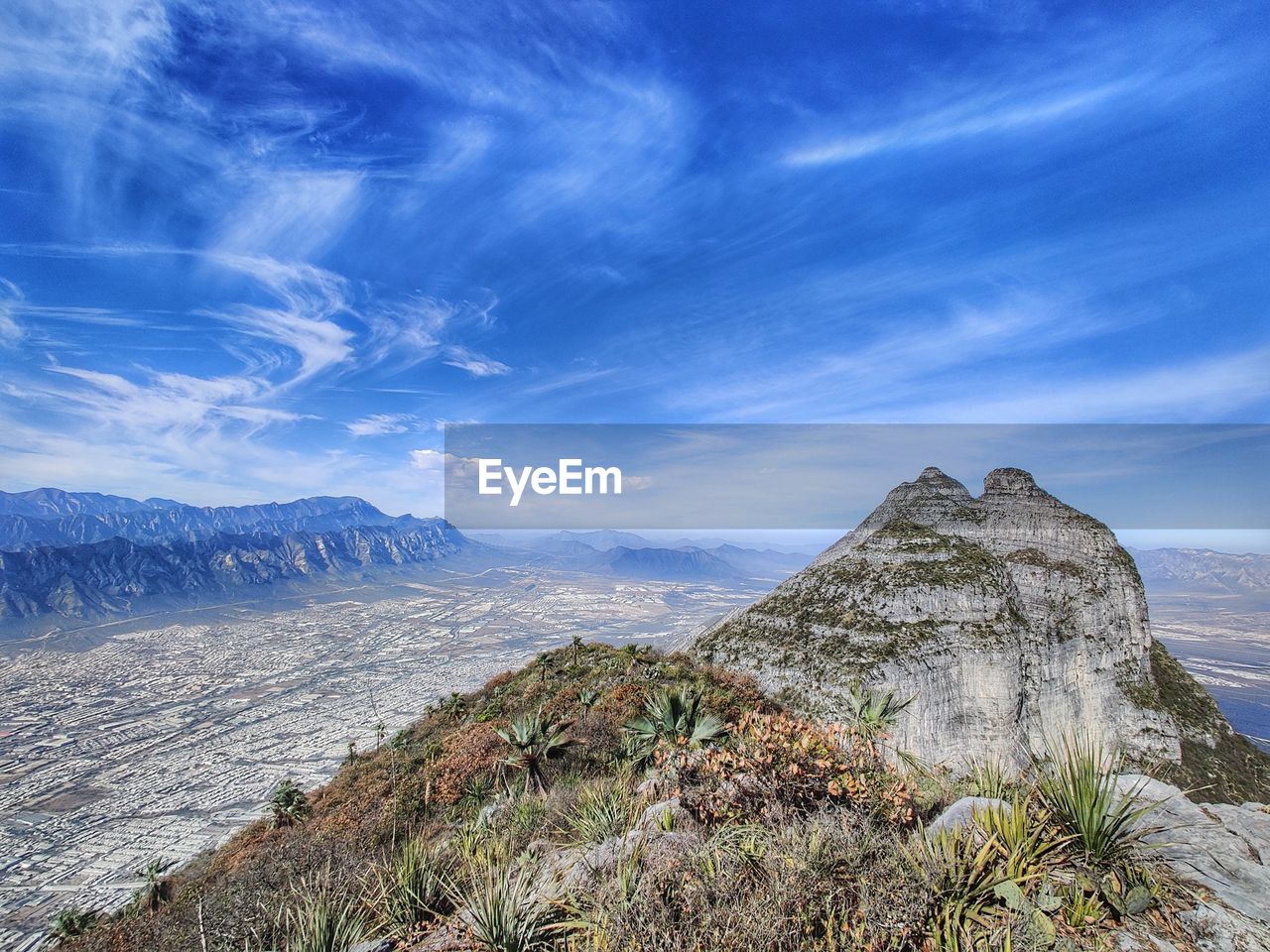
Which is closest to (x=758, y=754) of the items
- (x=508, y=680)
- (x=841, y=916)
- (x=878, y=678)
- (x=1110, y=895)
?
(x=841, y=916)

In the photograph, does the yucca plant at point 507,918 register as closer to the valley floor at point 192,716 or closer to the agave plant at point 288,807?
the agave plant at point 288,807

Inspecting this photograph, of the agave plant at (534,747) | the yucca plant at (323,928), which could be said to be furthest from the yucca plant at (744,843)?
the agave plant at (534,747)

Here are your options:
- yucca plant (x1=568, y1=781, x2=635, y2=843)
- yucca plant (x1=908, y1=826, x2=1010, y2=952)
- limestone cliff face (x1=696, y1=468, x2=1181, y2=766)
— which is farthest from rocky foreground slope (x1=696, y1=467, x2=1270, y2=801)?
yucca plant (x1=908, y1=826, x2=1010, y2=952)

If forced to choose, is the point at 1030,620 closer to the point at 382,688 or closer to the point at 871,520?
the point at 871,520

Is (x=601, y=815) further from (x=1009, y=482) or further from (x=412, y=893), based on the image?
(x=1009, y=482)

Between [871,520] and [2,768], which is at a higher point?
[871,520]

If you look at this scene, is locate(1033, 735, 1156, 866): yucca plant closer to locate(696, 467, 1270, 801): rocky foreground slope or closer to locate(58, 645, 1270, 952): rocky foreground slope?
locate(58, 645, 1270, 952): rocky foreground slope

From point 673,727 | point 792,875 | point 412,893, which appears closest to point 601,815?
point 412,893

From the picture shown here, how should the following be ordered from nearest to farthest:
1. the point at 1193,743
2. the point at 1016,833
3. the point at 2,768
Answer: the point at 1016,833, the point at 1193,743, the point at 2,768
